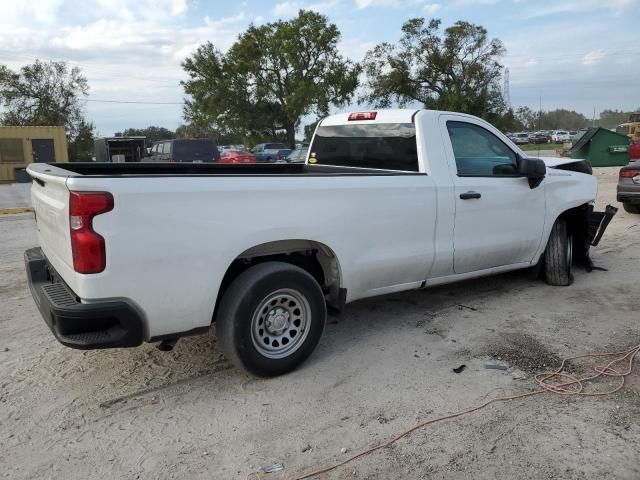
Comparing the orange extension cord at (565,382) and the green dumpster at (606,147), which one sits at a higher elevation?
the green dumpster at (606,147)

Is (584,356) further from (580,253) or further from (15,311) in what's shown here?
(15,311)

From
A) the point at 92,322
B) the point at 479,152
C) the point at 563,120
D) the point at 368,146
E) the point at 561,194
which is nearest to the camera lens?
the point at 92,322

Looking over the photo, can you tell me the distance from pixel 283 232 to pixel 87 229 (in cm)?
121

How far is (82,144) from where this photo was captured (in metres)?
42.0

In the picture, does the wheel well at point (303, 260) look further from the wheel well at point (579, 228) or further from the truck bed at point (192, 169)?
the wheel well at point (579, 228)

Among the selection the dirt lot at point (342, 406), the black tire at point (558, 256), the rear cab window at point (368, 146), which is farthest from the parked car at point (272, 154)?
the dirt lot at point (342, 406)

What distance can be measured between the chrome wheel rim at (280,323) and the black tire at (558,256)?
10.8 feet

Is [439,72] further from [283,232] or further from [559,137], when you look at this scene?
[283,232]

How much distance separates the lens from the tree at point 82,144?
4122cm

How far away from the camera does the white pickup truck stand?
3123 mm

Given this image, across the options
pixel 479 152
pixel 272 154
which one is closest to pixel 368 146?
pixel 479 152

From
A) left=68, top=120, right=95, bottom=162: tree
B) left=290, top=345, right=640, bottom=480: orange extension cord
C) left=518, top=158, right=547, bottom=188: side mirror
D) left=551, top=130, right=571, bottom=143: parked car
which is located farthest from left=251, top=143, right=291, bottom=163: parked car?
left=551, top=130, right=571, bottom=143: parked car

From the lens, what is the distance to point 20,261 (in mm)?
7508

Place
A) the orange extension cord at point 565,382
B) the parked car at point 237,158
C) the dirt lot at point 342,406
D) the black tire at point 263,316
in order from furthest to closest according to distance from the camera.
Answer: the parked car at point 237,158 < the black tire at point 263,316 < the orange extension cord at point 565,382 < the dirt lot at point 342,406
